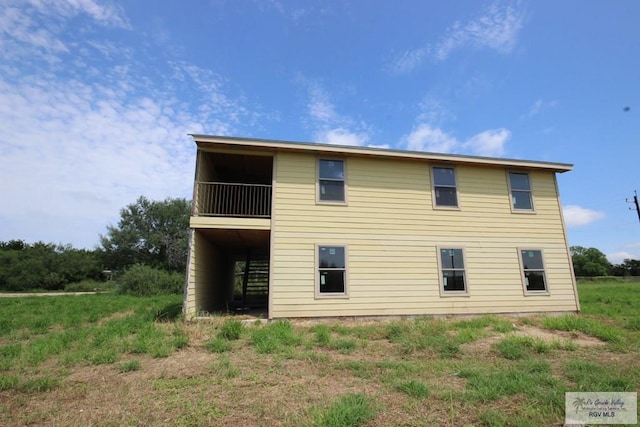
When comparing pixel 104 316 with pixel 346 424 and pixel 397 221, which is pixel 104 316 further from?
pixel 346 424

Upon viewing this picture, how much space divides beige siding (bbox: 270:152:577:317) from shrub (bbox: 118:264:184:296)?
18.1m

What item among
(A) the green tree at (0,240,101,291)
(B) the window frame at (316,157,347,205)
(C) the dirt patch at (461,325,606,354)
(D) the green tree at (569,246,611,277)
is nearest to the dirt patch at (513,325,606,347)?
(C) the dirt patch at (461,325,606,354)

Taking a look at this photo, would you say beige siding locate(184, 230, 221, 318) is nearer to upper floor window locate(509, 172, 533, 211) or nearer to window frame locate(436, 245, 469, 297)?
window frame locate(436, 245, 469, 297)

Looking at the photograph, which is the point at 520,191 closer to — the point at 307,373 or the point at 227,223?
the point at 227,223

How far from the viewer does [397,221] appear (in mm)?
10258

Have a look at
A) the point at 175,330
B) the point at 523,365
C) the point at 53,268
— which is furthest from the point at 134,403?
the point at 53,268

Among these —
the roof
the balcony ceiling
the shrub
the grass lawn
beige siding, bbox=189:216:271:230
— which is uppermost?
the balcony ceiling

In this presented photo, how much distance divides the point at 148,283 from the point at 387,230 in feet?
65.8

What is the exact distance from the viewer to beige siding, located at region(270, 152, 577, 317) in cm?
943

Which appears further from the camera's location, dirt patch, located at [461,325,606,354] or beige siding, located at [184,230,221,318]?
beige siding, located at [184,230,221,318]

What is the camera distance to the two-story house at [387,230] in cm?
939

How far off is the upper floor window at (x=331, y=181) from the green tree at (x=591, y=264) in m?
60.6

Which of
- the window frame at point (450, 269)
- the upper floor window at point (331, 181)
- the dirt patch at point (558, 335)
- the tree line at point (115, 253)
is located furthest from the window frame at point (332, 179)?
the tree line at point (115, 253)

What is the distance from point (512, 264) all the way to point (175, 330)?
9.86 meters
